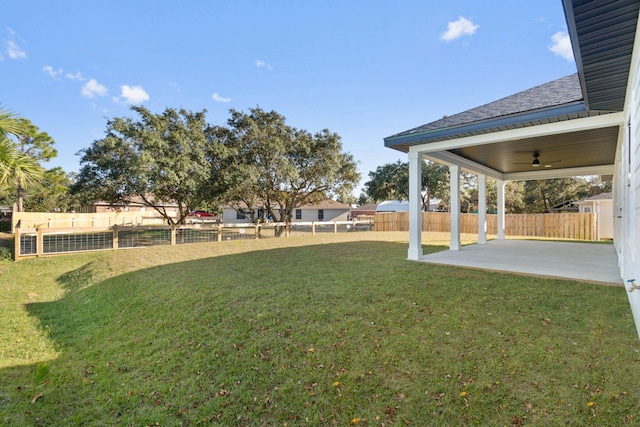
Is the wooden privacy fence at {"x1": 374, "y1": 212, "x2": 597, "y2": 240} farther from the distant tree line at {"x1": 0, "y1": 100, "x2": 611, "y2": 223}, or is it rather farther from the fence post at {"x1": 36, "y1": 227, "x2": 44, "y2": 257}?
the fence post at {"x1": 36, "y1": 227, "x2": 44, "y2": 257}

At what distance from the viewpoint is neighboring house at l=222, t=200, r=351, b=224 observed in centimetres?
3067

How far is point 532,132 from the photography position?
571cm

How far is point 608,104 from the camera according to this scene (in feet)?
15.1

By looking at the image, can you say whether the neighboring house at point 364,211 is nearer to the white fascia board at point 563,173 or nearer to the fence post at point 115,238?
the white fascia board at point 563,173

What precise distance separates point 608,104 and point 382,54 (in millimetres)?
7956

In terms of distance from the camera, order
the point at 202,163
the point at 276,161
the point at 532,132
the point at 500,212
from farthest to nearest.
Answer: the point at 276,161 < the point at 202,163 < the point at 500,212 < the point at 532,132

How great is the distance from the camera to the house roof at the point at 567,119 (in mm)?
2743

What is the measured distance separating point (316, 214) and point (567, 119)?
26.3 metres

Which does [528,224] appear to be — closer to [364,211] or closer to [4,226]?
[364,211]

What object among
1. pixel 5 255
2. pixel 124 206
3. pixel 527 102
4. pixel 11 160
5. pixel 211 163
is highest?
pixel 211 163

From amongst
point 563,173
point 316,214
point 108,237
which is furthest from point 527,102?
point 316,214

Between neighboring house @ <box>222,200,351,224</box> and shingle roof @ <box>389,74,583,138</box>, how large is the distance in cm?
2354

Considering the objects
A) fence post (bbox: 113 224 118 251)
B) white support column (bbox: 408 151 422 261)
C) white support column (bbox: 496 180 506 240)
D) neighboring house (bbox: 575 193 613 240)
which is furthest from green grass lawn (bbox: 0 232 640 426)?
neighboring house (bbox: 575 193 613 240)

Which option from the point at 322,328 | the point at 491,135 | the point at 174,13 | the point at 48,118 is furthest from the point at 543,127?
the point at 48,118
